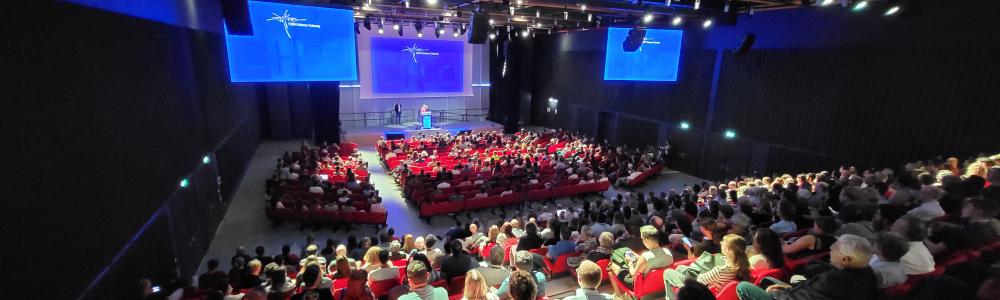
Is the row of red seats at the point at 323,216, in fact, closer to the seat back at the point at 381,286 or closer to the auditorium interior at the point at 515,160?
the auditorium interior at the point at 515,160

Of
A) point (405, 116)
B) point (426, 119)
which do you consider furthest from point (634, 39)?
point (405, 116)

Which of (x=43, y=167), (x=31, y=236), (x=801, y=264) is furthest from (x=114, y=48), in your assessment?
(x=801, y=264)

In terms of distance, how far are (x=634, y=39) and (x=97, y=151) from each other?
40.4 feet

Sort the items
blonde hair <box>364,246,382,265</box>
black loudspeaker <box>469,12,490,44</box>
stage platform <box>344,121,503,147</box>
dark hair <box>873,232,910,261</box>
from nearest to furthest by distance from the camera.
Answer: dark hair <box>873,232,910,261</box>
blonde hair <box>364,246,382,265</box>
black loudspeaker <box>469,12,490,44</box>
stage platform <box>344,121,503,147</box>

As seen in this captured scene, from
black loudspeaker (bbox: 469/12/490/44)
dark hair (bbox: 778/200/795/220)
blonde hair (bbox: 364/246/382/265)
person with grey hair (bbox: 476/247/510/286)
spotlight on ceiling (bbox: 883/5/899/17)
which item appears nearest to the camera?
person with grey hair (bbox: 476/247/510/286)

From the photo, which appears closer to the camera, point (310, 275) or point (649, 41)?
point (310, 275)

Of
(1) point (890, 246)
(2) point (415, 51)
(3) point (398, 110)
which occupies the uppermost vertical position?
(2) point (415, 51)

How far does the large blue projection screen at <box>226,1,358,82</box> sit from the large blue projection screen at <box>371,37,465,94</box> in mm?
10482

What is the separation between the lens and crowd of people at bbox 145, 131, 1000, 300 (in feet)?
8.87

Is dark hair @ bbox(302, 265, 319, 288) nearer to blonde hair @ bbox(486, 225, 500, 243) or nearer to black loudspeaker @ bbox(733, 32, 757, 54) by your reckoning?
blonde hair @ bbox(486, 225, 500, 243)

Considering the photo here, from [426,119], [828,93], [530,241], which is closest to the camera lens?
[530,241]

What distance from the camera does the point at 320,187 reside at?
9.51 metres

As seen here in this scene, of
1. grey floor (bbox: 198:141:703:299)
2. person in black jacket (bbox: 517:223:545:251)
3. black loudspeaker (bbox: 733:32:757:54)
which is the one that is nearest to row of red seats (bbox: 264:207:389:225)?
grey floor (bbox: 198:141:703:299)

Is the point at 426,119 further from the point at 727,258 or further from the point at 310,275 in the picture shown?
the point at 727,258
